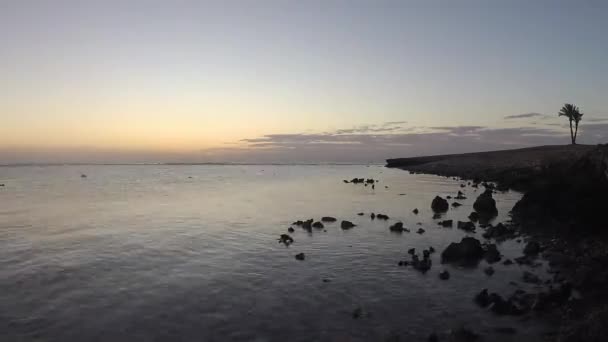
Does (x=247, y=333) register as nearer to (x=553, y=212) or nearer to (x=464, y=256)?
(x=464, y=256)

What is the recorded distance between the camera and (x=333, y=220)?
3378cm

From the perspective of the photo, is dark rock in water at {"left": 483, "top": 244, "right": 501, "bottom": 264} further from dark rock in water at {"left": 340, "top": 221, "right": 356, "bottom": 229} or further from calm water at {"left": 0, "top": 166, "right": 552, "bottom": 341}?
dark rock in water at {"left": 340, "top": 221, "right": 356, "bottom": 229}

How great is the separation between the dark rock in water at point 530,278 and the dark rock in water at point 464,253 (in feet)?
9.55

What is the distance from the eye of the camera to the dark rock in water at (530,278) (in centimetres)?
1590

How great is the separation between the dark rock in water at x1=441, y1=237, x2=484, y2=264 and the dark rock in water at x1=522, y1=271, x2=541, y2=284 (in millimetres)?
2909

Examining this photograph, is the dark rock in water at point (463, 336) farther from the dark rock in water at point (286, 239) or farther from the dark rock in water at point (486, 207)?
the dark rock in water at point (486, 207)

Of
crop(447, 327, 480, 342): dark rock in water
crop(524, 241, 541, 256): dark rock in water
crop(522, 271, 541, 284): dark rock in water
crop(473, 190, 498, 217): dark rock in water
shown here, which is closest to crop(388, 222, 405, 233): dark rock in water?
crop(524, 241, 541, 256): dark rock in water

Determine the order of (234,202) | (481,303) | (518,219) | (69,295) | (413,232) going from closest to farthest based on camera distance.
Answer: (481,303)
(69,295)
(413,232)
(518,219)
(234,202)

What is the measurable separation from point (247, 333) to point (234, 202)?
3828 cm

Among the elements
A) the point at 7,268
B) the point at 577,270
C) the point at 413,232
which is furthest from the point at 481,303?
the point at 7,268

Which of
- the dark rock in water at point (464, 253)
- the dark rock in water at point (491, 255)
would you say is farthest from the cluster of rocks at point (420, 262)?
the dark rock in water at point (491, 255)

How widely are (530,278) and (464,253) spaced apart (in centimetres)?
374

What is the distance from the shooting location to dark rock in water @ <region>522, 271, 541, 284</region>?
15895 millimetres

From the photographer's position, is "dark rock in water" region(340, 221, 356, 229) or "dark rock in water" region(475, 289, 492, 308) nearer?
"dark rock in water" region(475, 289, 492, 308)
